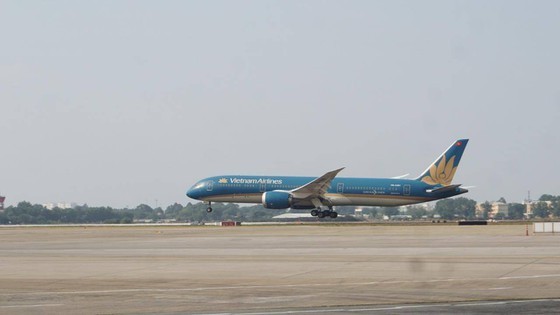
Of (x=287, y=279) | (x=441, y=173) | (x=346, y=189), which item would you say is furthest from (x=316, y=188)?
(x=287, y=279)

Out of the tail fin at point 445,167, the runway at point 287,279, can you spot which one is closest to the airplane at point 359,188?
the tail fin at point 445,167

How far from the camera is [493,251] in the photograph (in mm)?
36531

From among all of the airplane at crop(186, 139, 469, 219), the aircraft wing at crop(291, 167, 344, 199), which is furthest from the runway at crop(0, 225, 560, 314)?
the airplane at crop(186, 139, 469, 219)

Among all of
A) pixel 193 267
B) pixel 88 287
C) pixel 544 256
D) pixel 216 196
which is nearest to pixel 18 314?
pixel 88 287

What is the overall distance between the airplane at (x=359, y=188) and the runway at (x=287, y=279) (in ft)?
144

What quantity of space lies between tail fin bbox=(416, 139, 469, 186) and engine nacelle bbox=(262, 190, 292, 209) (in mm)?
12784

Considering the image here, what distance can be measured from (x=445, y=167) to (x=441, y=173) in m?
0.69

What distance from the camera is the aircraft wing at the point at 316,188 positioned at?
82688 millimetres

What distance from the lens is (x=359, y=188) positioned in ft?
282

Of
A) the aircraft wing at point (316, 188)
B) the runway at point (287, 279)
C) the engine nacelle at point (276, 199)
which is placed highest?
the aircraft wing at point (316, 188)

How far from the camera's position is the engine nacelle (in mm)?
83188

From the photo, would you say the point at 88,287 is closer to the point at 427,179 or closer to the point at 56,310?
the point at 56,310

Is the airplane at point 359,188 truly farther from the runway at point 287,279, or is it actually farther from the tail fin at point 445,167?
the runway at point 287,279

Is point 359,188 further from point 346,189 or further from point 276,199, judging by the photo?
point 276,199
